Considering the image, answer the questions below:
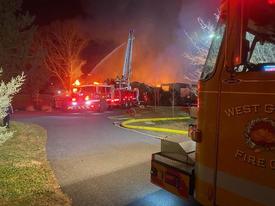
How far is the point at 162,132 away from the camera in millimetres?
12617

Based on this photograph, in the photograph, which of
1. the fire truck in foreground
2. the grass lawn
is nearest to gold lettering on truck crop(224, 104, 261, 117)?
the fire truck in foreground

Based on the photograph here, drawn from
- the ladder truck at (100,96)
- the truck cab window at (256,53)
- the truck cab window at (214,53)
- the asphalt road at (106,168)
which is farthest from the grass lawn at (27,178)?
the ladder truck at (100,96)

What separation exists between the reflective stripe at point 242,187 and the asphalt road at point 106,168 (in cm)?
190

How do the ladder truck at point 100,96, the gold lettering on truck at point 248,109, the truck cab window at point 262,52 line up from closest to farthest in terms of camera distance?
1. the gold lettering on truck at point 248,109
2. the truck cab window at point 262,52
3. the ladder truck at point 100,96

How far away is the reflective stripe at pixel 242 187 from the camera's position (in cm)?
262

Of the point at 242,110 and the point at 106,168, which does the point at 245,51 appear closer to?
the point at 242,110

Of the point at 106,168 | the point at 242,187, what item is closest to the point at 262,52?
the point at 242,187

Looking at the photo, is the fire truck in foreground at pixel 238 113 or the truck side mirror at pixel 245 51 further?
the truck side mirror at pixel 245 51

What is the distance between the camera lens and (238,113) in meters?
2.85

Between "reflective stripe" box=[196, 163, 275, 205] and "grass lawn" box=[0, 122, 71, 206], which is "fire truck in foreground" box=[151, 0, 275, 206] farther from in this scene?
"grass lawn" box=[0, 122, 71, 206]

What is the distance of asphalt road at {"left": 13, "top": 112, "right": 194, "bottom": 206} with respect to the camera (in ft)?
16.9

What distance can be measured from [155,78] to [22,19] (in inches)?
692

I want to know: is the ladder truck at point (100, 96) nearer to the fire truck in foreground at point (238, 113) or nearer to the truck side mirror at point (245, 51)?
the fire truck in foreground at point (238, 113)

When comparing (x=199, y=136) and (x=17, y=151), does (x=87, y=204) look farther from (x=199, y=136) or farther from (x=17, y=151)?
(x=17, y=151)
